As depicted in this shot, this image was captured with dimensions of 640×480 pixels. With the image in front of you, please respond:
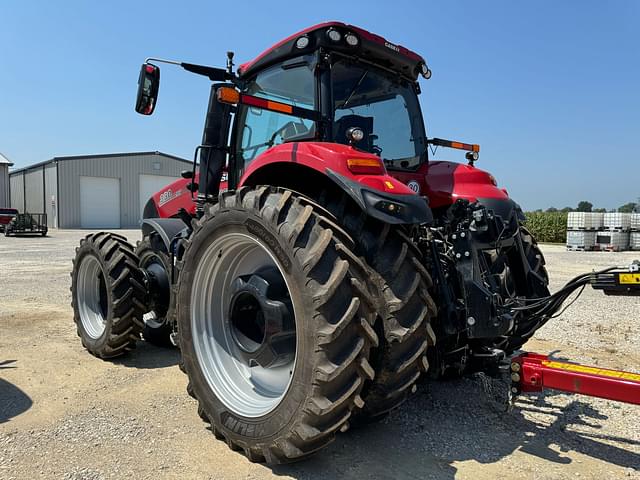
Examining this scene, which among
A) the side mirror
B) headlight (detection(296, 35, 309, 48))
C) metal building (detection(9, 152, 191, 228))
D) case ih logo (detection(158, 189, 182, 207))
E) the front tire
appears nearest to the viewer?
headlight (detection(296, 35, 309, 48))

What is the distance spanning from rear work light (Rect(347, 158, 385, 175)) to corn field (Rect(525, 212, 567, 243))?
26.8 m

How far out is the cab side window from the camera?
10.9 feet

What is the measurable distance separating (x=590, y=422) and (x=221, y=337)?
250 centimetres

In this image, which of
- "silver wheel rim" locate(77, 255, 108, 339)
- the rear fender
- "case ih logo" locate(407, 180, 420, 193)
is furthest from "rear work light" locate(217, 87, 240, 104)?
"silver wheel rim" locate(77, 255, 108, 339)

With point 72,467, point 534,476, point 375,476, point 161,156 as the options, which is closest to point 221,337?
point 72,467

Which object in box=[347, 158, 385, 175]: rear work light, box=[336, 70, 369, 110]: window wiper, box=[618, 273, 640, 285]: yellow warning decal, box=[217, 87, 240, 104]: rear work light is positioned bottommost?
box=[618, 273, 640, 285]: yellow warning decal

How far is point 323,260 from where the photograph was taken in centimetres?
231

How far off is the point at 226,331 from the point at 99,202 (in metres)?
34.8

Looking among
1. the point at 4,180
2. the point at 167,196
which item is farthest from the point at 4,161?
the point at 167,196

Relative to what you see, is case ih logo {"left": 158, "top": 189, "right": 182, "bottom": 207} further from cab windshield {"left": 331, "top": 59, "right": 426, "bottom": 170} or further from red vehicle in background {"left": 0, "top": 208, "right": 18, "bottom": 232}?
red vehicle in background {"left": 0, "top": 208, "right": 18, "bottom": 232}

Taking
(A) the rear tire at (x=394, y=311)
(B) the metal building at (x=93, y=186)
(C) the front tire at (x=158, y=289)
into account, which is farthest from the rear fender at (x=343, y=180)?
(B) the metal building at (x=93, y=186)

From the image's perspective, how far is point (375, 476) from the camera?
2.45m

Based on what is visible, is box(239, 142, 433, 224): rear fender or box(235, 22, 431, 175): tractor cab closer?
box(239, 142, 433, 224): rear fender

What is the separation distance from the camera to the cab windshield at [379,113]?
335cm
